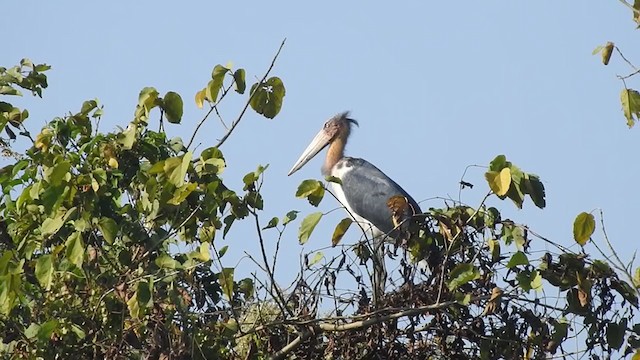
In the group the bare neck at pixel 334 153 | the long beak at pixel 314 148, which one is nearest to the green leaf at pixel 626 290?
the bare neck at pixel 334 153

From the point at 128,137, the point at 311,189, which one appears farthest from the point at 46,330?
the point at 311,189

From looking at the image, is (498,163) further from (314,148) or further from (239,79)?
(314,148)

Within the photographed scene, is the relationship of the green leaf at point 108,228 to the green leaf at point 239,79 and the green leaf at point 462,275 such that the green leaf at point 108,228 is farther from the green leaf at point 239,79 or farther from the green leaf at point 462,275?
the green leaf at point 462,275

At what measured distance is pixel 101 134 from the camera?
6090 millimetres

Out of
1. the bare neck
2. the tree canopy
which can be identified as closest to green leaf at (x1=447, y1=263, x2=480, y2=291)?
the tree canopy

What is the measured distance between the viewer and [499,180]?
17.5ft

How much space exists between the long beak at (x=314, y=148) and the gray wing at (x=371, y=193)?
1894mm

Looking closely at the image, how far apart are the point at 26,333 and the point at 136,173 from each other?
102 centimetres

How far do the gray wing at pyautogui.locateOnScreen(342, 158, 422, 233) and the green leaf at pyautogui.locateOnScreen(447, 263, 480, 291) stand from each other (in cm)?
485

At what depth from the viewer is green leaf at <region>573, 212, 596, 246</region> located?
17.2 feet

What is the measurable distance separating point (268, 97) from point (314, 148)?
7108 millimetres

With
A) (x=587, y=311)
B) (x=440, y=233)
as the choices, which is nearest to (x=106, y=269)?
A: (x=440, y=233)

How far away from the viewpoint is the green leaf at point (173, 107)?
6.00 metres

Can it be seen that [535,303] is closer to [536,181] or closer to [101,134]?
[536,181]
